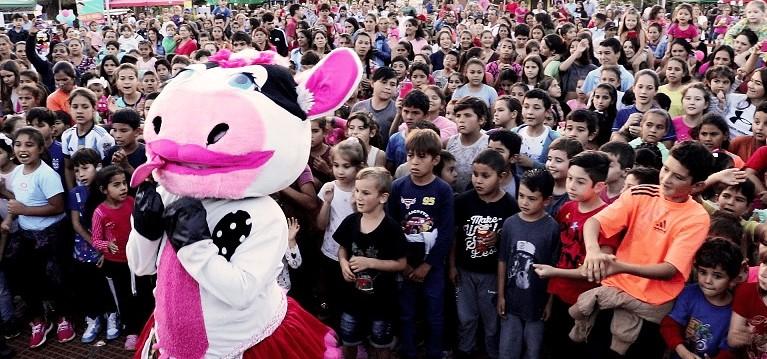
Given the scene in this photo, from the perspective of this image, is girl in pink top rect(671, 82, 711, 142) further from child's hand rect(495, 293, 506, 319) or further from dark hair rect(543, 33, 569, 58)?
dark hair rect(543, 33, 569, 58)

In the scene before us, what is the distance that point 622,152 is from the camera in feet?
12.4

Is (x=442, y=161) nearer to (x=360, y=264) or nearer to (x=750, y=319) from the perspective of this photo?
(x=360, y=264)

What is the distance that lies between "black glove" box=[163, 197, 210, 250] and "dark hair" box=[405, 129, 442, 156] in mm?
1704

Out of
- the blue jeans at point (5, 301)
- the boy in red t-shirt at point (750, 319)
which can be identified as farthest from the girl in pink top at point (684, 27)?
the blue jeans at point (5, 301)

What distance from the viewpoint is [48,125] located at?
4895 millimetres

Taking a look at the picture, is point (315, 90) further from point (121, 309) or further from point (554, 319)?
point (121, 309)

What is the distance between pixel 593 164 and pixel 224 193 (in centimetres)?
195

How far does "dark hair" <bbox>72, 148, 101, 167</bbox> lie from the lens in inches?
162

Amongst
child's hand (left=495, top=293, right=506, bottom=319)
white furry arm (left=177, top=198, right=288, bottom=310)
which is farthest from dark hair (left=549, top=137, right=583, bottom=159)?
white furry arm (left=177, top=198, right=288, bottom=310)

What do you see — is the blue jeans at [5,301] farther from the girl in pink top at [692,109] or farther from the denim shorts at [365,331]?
the girl in pink top at [692,109]

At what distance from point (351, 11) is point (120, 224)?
13.0 metres

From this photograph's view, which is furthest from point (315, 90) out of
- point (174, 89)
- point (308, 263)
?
point (308, 263)

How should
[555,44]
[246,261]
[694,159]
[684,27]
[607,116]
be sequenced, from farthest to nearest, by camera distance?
[684,27], [555,44], [607,116], [694,159], [246,261]

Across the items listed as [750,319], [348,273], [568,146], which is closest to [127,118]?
[348,273]
